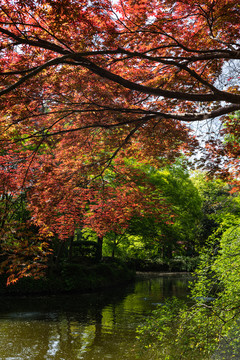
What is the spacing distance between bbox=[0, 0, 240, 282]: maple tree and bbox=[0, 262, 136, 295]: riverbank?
26.3ft

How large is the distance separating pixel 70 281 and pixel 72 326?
6.73 metres

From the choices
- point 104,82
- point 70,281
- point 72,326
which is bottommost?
point 72,326

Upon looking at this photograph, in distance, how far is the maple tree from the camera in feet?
16.2

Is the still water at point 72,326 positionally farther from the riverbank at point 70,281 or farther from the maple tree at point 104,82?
the maple tree at point 104,82

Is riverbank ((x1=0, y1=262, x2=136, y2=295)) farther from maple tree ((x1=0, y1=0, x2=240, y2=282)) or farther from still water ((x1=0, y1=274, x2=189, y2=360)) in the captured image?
maple tree ((x1=0, y1=0, x2=240, y2=282))

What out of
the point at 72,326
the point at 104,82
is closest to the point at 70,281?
the point at 72,326

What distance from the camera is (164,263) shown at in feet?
106

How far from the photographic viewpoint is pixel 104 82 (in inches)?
251

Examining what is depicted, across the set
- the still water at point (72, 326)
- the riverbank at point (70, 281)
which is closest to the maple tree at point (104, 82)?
the still water at point (72, 326)

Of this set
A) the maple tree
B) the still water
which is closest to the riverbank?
the still water

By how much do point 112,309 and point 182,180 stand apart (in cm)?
1707

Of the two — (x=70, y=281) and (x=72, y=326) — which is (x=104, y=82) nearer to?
(x=72, y=326)

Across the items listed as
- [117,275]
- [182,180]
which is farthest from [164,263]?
[117,275]

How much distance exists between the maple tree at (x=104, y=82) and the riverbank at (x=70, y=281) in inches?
316
